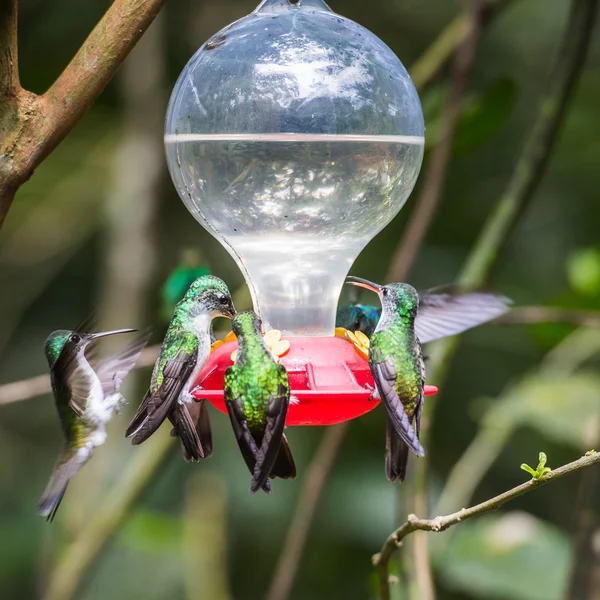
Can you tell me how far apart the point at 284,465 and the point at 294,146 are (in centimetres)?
73

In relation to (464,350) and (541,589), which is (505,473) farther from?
(541,589)

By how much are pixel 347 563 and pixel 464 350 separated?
65.6 inches

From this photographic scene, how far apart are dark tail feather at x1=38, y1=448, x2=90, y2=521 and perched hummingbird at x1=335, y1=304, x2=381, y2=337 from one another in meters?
0.67

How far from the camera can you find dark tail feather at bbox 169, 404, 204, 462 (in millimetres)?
1815

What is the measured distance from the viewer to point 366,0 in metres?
6.45

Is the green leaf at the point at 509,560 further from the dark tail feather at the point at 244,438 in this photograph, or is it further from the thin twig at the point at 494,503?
the dark tail feather at the point at 244,438

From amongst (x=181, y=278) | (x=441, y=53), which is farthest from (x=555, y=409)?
(x=181, y=278)

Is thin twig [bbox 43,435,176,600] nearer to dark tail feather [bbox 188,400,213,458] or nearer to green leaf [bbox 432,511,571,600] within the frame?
green leaf [bbox 432,511,571,600]

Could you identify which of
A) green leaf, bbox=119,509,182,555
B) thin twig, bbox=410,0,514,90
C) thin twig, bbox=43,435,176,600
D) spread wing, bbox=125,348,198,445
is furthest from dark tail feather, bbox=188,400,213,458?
green leaf, bbox=119,509,182,555

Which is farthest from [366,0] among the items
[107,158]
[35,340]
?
[35,340]

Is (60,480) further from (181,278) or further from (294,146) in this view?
(181,278)

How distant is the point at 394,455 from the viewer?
1.96 metres

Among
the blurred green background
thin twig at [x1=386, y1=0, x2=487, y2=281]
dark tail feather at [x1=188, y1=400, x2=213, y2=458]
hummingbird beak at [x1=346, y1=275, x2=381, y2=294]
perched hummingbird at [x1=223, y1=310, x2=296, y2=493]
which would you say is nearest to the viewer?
perched hummingbird at [x1=223, y1=310, x2=296, y2=493]

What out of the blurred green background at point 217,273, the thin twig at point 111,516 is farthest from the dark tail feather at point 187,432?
the blurred green background at point 217,273
